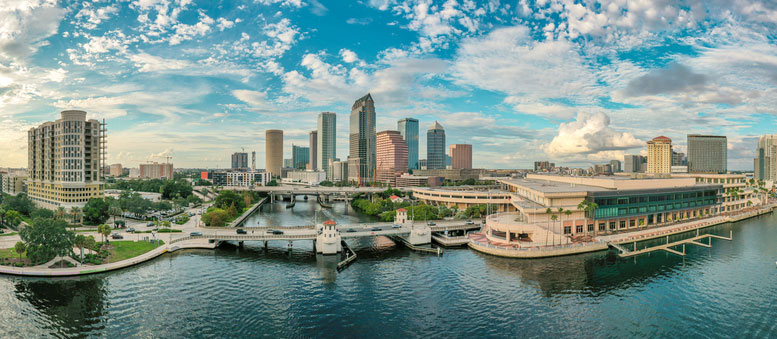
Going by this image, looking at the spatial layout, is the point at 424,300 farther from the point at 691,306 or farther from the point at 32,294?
the point at 32,294

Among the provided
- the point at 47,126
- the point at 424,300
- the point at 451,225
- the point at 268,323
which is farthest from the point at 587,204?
the point at 47,126

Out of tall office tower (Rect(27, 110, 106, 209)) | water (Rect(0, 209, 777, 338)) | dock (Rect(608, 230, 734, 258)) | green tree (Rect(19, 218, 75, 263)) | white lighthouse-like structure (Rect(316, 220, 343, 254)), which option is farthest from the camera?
tall office tower (Rect(27, 110, 106, 209))

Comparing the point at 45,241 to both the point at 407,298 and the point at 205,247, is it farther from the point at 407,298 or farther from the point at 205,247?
the point at 407,298

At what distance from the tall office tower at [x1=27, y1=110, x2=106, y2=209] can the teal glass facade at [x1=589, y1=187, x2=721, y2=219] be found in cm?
14436

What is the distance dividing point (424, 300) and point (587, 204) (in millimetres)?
59665

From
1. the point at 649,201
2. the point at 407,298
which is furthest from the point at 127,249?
the point at 649,201

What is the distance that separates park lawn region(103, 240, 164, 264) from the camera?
239 feet

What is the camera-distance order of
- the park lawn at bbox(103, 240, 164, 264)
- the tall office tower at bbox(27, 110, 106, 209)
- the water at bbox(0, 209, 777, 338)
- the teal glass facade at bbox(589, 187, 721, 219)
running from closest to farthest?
the water at bbox(0, 209, 777, 338)
the park lawn at bbox(103, 240, 164, 264)
the teal glass facade at bbox(589, 187, 721, 219)
the tall office tower at bbox(27, 110, 106, 209)

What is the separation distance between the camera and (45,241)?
215 ft

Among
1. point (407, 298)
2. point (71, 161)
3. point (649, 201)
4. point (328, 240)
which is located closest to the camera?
point (407, 298)

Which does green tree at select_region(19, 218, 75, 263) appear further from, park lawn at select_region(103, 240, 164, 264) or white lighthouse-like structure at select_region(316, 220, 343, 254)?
white lighthouse-like structure at select_region(316, 220, 343, 254)

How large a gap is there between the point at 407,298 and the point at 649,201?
84.8 metres

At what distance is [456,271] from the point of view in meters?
69.3

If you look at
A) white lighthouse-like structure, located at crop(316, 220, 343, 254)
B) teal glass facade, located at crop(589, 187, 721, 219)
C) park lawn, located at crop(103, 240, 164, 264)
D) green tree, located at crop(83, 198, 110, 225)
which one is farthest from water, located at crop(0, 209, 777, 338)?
green tree, located at crop(83, 198, 110, 225)
